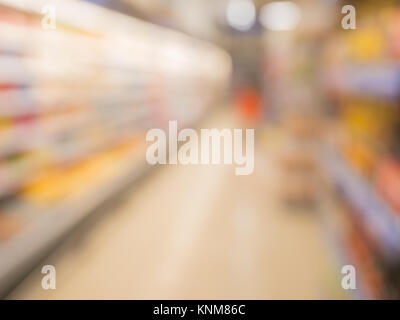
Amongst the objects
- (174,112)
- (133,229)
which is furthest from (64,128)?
(174,112)

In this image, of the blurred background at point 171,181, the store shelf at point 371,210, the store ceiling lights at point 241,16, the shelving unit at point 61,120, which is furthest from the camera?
the store ceiling lights at point 241,16

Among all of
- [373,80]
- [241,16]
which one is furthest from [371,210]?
[241,16]

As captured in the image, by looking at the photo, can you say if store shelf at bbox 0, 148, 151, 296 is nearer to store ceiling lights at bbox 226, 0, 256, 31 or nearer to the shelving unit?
the shelving unit

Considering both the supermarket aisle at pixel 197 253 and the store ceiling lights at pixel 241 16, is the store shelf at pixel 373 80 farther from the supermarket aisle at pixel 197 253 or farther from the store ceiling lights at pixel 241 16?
the store ceiling lights at pixel 241 16

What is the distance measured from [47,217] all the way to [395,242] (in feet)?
7.29

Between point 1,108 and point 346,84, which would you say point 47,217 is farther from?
point 346,84

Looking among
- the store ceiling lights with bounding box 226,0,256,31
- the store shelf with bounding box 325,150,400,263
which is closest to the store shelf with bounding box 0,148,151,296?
the store shelf with bounding box 325,150,400,263

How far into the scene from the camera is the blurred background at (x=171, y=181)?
2641 millimetres

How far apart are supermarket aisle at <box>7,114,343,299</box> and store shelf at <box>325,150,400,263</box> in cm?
55

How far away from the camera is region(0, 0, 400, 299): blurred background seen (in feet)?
8.66

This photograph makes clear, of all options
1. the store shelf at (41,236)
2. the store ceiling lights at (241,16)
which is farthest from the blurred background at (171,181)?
the store ceiling lights at (241,16)

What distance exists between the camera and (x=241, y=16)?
16.8 m

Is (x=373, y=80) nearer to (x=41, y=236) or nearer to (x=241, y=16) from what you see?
(x=41, y=236)

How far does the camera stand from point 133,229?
407 centimetres
